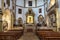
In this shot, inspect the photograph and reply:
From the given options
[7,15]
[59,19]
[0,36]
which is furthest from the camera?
[7,15]

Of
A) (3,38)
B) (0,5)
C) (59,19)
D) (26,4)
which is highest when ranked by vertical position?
(26,4)

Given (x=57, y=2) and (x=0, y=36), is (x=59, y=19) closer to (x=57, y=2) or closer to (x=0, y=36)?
(x=57, y=2)

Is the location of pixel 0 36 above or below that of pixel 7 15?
below

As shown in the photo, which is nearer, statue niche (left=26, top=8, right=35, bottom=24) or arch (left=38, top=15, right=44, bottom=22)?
arch (left=38, top=15, right=44, bottom=22)

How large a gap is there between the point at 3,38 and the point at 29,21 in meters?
23.9

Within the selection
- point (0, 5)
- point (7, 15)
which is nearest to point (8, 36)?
point (0, 5)

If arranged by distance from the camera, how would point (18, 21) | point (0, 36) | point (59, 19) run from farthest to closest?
1. point (18, 21)
2. point (59, 19)
3. point (0, 36)

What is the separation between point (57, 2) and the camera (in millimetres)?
16469

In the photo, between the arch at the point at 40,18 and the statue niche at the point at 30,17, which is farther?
the statue niche at the point at 30,17

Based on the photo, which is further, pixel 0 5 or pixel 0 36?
pixel 0 5

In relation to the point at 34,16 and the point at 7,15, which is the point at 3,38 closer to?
the point at 7,15

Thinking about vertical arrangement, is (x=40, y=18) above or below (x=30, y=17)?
below

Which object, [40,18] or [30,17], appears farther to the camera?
[30,17]

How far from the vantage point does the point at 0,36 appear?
26.3 feet
